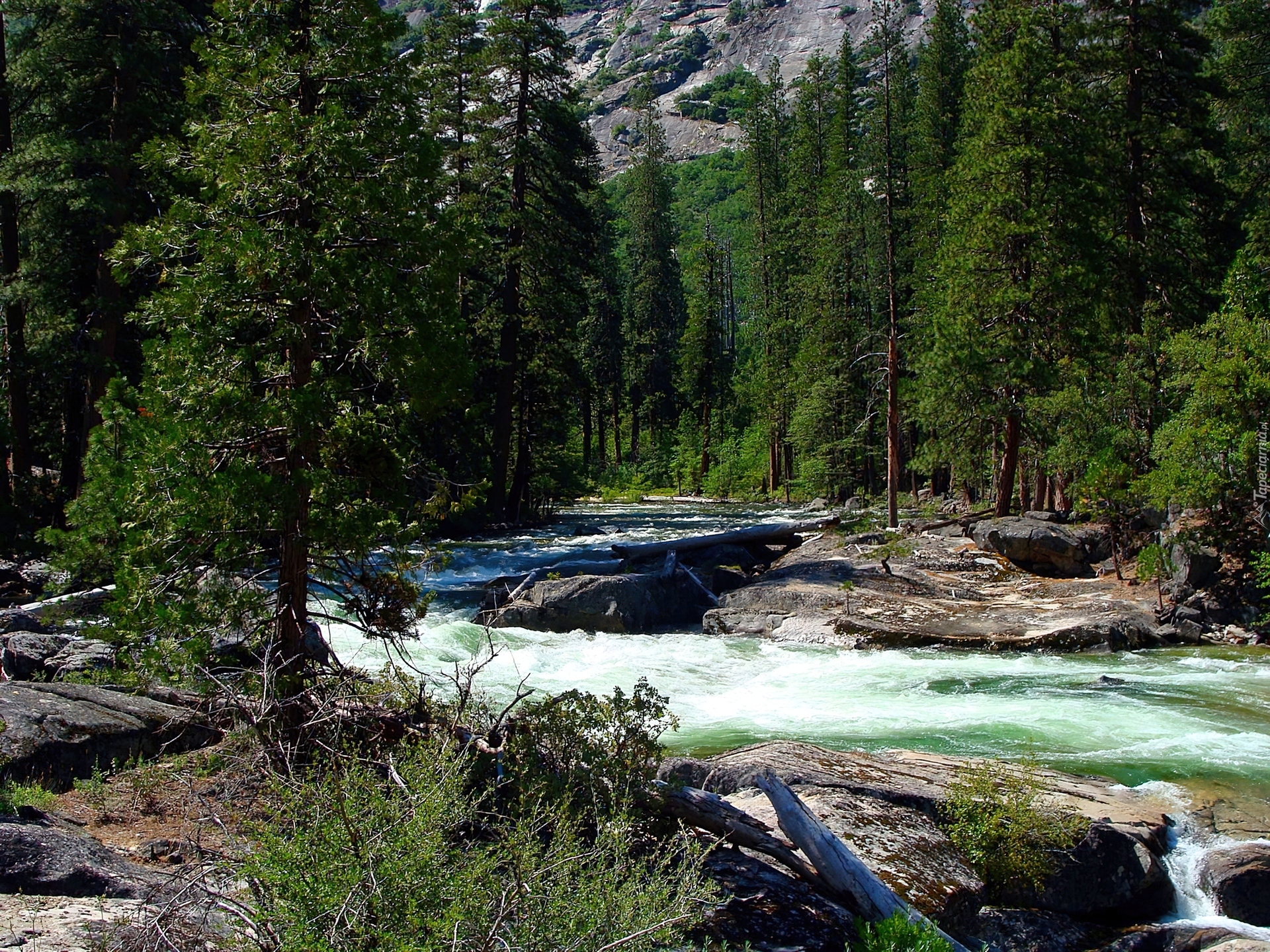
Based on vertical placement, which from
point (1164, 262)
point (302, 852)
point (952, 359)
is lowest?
point (302, 852)

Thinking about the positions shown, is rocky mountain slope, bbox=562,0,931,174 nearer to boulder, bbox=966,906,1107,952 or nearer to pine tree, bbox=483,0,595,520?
pine tree, bbox=483,0,595,520

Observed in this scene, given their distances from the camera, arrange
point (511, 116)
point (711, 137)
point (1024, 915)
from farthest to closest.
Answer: point (711, 137), point (511, 116), point (1024, 915)

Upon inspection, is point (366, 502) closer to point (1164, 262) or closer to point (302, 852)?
point (302, 852)

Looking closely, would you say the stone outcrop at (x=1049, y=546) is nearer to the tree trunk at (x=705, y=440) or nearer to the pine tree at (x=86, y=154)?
the pine tree at (x=86, y=154)

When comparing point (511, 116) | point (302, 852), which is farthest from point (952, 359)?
point (302, 852)

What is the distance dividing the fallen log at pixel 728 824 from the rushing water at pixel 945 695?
7.66ft

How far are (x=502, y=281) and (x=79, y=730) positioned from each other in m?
21.7

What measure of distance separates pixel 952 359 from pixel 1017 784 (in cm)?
1615

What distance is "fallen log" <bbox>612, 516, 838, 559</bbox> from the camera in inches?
762

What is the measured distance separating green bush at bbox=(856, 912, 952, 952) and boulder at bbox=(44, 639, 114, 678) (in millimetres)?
6487

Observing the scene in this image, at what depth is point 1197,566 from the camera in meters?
15.0

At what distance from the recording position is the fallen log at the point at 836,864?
521 cm

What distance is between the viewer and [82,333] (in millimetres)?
15977

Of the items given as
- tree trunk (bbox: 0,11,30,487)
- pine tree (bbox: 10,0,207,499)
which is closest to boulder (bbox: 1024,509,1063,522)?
pine tree (bbox: 10,0,207,499)
